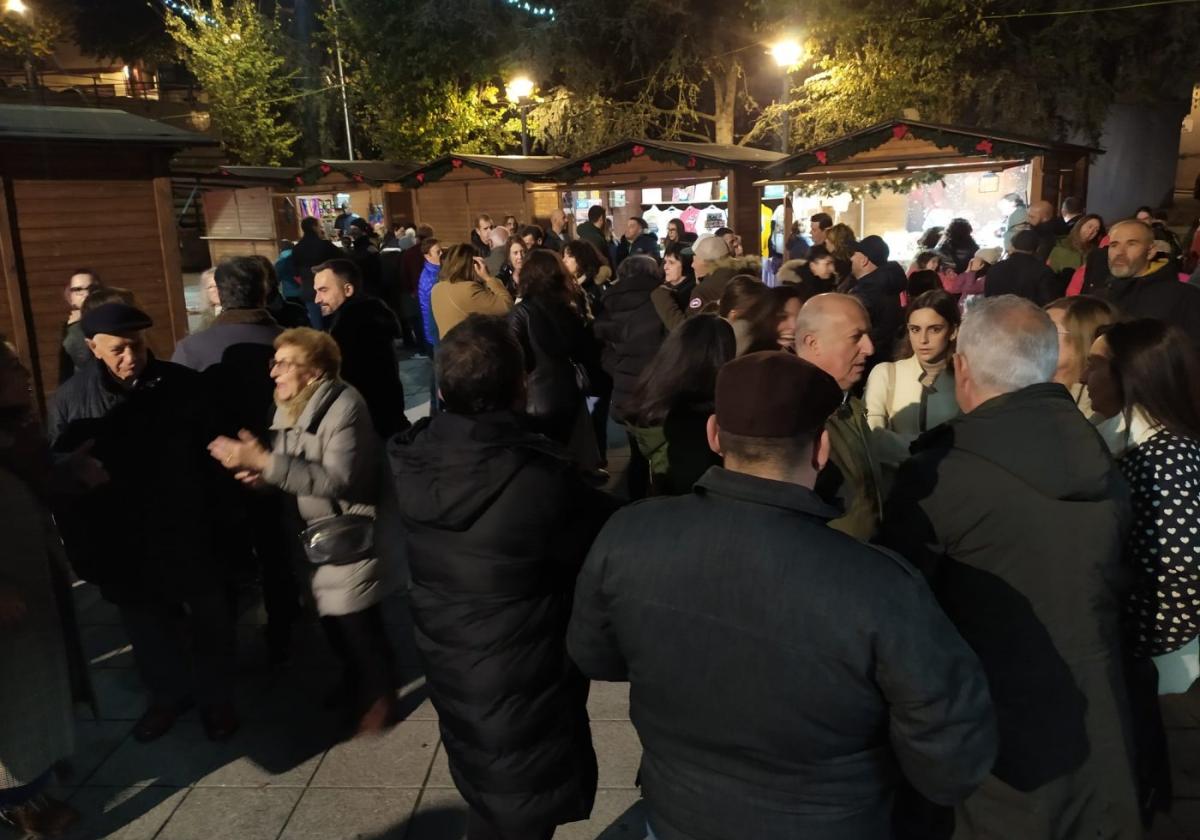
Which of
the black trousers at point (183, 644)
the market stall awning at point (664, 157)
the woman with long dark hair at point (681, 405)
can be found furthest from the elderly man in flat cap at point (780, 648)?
the market stall awning at point (664, 157)

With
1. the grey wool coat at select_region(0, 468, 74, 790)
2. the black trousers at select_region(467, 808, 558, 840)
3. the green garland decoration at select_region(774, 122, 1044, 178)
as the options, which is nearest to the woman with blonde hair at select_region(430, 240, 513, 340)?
the grey wool coat at select_region(0, 468, 74, 790)

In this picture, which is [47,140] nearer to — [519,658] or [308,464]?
[308,464]

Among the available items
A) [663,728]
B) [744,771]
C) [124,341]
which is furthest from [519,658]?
[124,341]

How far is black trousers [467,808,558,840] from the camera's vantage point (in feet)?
8.66

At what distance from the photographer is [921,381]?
404 cm

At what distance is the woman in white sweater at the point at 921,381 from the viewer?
396 centimetres

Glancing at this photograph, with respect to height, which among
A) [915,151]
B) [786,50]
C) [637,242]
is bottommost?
[637,242]

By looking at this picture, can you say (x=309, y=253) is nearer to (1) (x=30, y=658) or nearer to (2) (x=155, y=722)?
(2) (x=155, y=722)

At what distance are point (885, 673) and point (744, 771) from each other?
354 mm

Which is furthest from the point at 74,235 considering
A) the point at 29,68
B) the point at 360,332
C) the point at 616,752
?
the point at 29,68

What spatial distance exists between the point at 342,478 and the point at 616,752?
159 cm

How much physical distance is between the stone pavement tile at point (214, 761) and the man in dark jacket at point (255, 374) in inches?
27.8

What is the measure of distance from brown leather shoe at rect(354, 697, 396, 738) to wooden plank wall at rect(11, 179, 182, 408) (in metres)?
4.66

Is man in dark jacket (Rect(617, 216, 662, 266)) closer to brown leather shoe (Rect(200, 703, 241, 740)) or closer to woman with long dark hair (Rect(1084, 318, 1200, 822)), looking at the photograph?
brown leather shoe (Rect(200, 703, 241, 740))
